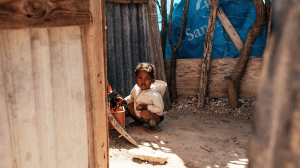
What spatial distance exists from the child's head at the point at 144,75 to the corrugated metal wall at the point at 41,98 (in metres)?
2.35

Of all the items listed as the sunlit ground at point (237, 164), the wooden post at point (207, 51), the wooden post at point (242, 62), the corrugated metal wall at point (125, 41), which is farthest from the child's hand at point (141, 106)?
the wooden post at point (242, 62)

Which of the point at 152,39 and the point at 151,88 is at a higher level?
the point at 152,39

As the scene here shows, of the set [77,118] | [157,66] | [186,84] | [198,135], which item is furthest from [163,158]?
[186,84]

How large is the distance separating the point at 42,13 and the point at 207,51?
4.27 metres

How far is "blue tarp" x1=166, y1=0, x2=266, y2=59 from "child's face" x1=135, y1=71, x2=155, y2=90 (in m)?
2.01

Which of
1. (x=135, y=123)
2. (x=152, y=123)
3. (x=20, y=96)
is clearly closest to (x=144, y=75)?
(x=152, y=123)

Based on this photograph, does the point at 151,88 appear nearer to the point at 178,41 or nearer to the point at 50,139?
the point at 178,41

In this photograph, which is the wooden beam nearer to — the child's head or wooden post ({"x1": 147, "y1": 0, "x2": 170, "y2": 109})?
the child's head

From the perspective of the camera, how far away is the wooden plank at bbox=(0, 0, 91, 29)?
40.2 inches

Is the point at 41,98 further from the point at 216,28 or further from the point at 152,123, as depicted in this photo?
the point at 216,28

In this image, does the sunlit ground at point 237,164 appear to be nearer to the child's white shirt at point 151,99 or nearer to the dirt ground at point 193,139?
the dirt ground at point 193,139

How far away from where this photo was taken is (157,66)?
15.8ft

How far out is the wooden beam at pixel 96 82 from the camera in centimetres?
118

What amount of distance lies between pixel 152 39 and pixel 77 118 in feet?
11.8
